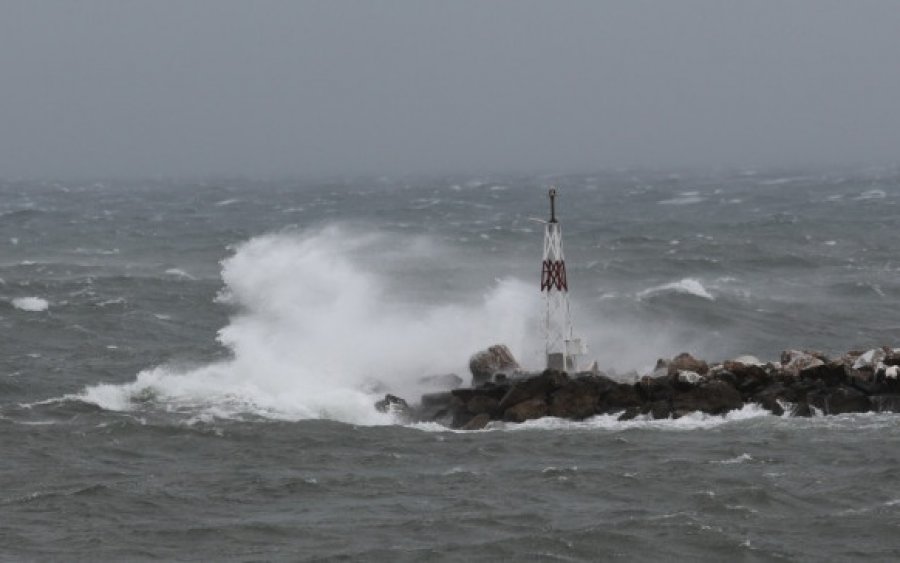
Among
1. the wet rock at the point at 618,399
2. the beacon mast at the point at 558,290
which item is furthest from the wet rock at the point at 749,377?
the beacon mast at the point at 558,290

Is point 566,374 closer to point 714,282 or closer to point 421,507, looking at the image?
point 421,507

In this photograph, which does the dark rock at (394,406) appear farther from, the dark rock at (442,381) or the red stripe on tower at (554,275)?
the red stripe on tower at (554,275)

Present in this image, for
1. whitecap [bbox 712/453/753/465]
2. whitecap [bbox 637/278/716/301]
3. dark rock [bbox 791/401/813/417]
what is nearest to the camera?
whitecap [bbox 712/453/753/465]

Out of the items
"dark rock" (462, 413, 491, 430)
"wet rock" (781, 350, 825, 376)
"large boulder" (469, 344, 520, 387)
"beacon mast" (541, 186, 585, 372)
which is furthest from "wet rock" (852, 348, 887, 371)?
"dark rock" (462, 413, 491, 430)

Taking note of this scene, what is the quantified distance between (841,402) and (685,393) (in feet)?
16.4

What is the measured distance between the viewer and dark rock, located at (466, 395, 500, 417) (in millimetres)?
44000

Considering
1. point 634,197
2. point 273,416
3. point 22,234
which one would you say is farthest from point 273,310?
point 634,197

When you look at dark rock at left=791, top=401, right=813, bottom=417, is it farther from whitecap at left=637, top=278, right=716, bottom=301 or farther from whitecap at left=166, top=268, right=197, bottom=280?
whitecap at left=166, top=268, right=197, bottom=280

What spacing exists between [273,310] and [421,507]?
102ft

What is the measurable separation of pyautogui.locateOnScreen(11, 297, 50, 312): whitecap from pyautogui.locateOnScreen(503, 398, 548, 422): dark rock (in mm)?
31111

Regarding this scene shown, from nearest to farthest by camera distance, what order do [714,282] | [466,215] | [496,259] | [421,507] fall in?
[421,507], [714,282], [496,259], [466,215]

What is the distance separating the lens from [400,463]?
1513 inches

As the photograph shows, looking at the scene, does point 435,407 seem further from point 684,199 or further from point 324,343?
point 684,199

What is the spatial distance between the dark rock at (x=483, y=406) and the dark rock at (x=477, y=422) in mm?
450
